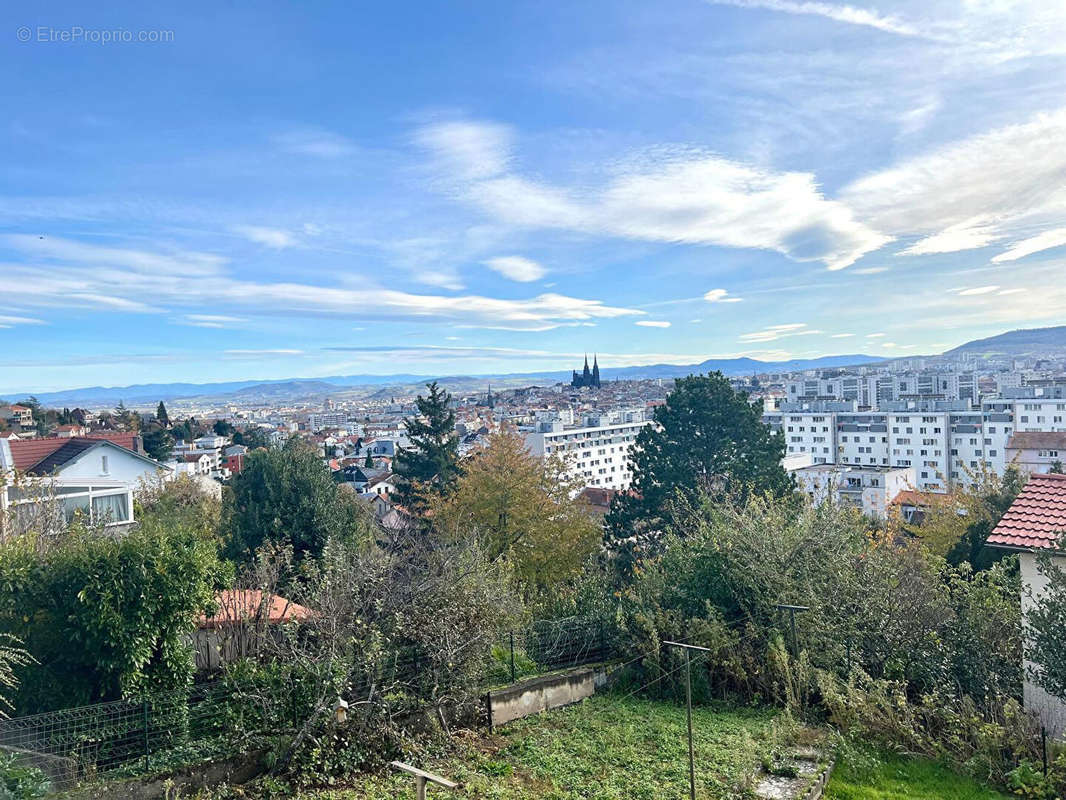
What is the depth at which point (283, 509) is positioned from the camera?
15281 mm

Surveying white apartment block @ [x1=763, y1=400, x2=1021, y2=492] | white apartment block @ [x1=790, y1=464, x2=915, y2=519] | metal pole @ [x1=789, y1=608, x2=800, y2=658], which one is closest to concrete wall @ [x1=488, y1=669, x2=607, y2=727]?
metal pole @ [x1=789, y1=608, x2=800, y2=658]

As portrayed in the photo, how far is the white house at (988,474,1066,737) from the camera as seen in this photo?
8.28m

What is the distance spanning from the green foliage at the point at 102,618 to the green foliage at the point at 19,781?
1.27m

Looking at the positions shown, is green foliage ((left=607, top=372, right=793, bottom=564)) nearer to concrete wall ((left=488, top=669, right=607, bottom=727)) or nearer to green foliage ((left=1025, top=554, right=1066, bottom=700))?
concrete wall ((left=488, top=669, right=607, bottom=727))

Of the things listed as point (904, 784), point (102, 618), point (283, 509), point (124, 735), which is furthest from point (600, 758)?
point (283, 509)

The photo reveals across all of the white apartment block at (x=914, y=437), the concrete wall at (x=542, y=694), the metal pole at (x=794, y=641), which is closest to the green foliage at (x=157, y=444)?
the concrete wall at (x=542, y=694)

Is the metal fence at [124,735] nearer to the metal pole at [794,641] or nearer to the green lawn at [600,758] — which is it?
the green lawn at [600,758]

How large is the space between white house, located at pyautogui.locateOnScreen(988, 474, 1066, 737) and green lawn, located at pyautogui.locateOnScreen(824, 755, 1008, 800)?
1578mm

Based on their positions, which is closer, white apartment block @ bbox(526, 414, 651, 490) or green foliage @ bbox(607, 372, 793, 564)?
green foliage @ bbox(607, 372, 793, 564)

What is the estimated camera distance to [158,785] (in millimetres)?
6469

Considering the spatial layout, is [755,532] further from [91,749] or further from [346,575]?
[91,749]

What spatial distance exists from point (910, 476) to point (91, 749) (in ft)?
235

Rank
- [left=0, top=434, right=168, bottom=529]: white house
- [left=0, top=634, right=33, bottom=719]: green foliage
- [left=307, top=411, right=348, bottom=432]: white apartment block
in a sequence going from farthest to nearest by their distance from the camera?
[left=307, top=411, right=348, bottom=432]: white apartment block → [left=0, top=434, right=168, bottom=529]: white house → [left=0, top=634, right=33, bottom=719]: green foliage

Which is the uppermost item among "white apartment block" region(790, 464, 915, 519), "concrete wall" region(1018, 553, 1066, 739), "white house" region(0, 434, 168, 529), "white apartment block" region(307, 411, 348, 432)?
"white house" region(0, 434, 168, 529)
